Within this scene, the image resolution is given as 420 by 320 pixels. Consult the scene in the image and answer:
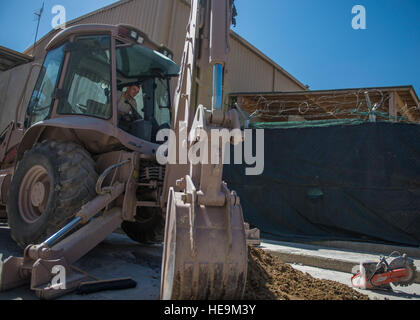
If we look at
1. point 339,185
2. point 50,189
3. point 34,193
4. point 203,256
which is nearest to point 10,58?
point 34,193

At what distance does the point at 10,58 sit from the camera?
12758 mm

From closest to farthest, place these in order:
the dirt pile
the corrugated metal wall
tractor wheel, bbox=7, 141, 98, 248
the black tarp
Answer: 1. the dirt pile
2. tractor wheel, bbox=7, 141, 98, 248
3. the black tarp
4. the corrugated metal wall

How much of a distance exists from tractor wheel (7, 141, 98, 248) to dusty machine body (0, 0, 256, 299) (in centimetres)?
1

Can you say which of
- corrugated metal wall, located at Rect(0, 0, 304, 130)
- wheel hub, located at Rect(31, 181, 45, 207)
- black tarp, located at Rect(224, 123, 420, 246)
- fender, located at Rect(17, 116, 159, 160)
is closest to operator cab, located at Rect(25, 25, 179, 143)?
fender, located at Rect(17, 116, 159, 160)

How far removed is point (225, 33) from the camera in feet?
7.96

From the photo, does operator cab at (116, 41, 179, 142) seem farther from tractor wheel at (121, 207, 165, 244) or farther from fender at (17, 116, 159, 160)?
tractor wheel at (121, 207, 165, 244)

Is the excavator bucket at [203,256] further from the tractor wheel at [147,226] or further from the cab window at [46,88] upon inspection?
the cab window at [46,88]

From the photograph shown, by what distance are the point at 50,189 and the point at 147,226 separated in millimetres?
1666

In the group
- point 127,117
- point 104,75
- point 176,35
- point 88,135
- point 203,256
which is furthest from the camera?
point 176,35

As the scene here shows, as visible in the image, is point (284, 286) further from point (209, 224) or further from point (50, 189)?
point (50, 189)

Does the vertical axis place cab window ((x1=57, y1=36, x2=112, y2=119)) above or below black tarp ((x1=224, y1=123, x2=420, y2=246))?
above

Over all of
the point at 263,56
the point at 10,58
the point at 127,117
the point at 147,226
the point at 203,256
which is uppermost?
the point at 263,56

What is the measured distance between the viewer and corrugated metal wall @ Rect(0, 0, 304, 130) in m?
9.85
